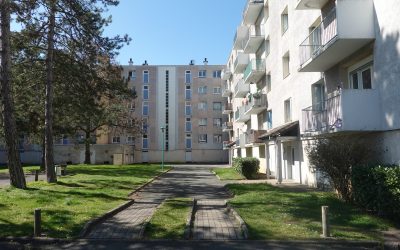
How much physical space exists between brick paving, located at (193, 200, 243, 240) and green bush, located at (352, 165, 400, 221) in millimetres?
3486

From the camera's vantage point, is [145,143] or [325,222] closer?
[325,222]

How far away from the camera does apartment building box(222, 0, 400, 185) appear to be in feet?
42.1

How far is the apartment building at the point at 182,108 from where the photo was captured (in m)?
76.0

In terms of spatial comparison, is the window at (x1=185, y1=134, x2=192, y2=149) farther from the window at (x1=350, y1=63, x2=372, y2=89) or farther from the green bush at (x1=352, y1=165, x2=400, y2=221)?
the green bush at (x1=352, y1=165, x2=400, y2=221)

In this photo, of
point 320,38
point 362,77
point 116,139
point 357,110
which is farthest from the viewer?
point 116,139

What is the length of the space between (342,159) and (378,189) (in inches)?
111

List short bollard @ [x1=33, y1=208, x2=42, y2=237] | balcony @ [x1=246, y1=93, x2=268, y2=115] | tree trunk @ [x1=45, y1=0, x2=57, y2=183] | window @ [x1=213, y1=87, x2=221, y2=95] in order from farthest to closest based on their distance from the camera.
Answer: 1. window @ [x1=213, y1=87, x2=221, y2=95]
2. balcony @ [x1=246, y1=93, x2=268, y2=115]
3. tree trunk @ [x1=45, y1=0, x2=57, y2=183]
4. short bollard @ [x1=33, y1=208, x2=42, y2=237]

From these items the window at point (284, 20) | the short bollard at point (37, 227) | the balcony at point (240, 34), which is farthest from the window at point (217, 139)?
the short bollard at point (37, 227)

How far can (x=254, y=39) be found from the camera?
33.5 meters

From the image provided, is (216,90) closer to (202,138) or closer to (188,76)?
(188,76)

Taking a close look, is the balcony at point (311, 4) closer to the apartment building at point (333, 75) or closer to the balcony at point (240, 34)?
the apartment building at point (333, 75)

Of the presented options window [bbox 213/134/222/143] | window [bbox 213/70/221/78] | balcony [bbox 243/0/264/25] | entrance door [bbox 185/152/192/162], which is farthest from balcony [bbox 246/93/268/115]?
window [bbox 213/70/221/78]

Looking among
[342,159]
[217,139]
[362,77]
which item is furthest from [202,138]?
[342,159]

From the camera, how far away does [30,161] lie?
71500mm
